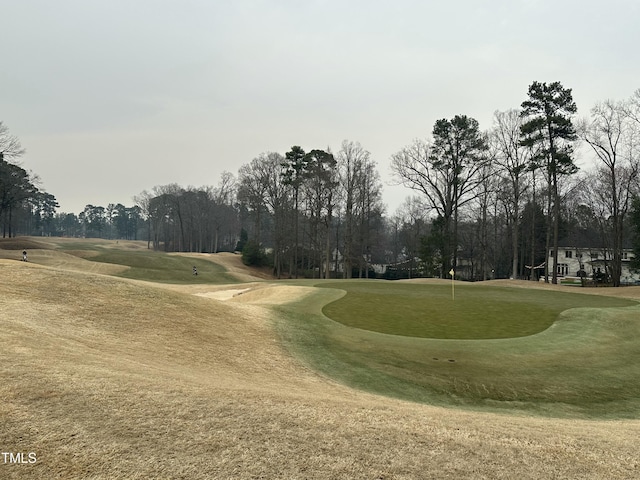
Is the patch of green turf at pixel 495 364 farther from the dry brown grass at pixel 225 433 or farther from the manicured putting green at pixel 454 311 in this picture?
the dry brown grass at pixel 225 433

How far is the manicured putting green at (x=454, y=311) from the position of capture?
56.2 ft

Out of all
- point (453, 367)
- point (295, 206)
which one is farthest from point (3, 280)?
point (295, 206)

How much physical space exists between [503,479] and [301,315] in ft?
46.3

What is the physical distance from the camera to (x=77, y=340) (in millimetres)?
9828

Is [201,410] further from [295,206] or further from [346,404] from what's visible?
[295,206]

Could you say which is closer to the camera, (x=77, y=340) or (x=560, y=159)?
(x=77, y=340)

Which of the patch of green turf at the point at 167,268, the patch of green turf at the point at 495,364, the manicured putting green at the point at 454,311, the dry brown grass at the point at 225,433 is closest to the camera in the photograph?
the dry brown grass at the point at 225,433

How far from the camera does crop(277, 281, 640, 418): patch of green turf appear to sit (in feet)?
34.5

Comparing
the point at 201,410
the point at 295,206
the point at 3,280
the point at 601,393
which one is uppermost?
the point at 295,206

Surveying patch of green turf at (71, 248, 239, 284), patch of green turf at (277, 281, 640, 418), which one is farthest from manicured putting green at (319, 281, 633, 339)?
patch of green turf at (71, 248, 239, 284)

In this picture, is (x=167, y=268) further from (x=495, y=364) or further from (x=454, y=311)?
(x=495, y=364)

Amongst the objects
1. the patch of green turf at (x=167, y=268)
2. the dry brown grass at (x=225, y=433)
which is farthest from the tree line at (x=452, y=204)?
the dry brown grass at (x=225, y=433)

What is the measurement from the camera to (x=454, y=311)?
20.4m

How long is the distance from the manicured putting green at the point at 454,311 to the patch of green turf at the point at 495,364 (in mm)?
544
